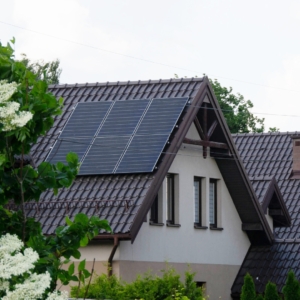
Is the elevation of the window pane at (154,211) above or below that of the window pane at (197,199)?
below

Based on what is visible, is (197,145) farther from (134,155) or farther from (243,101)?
(243,101)

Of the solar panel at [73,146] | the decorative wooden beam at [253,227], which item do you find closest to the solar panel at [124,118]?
the solar panel at [73,146]

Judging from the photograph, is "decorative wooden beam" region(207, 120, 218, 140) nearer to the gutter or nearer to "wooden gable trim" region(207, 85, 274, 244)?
"wooden gable trim" region(207, 85, 274, 244)

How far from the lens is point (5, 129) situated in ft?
19.7

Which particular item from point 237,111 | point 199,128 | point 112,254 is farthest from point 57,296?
point 237,111

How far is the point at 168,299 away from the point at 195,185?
340 inches

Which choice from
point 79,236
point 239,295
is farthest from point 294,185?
point 79,236

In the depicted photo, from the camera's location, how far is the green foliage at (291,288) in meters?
23.6

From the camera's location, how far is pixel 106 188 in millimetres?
21594

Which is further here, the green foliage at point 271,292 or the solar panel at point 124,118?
the green foliage at point 271,292

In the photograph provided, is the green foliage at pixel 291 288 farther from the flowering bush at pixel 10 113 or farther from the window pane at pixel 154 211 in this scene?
the flowering bush at pixel 10 113

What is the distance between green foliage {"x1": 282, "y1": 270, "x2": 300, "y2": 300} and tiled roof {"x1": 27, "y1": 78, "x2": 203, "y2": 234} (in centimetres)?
479

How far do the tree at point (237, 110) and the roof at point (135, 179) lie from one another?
25833 millimetres

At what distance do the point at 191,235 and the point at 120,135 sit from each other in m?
3.30
